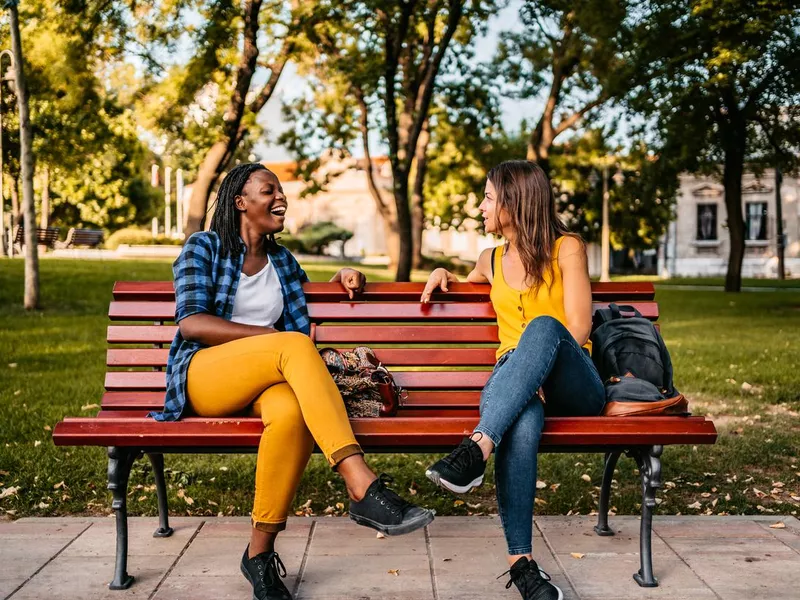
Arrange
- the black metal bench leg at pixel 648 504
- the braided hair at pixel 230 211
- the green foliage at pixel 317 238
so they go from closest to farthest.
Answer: the black metal bench leg at pixel 648 504 < the braided hair at pixel 230 211 < the green foliage at pixel 317 238

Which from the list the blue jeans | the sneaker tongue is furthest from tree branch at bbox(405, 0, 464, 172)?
the sneaker tongue

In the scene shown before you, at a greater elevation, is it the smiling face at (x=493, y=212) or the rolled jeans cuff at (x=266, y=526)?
the smiling face at (x=493, y=212)

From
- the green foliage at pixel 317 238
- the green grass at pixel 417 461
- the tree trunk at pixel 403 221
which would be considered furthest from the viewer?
the green foliage at pixel 317 238

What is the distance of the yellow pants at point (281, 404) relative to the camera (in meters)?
3.32

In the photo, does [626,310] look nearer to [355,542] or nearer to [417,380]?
[417,380]

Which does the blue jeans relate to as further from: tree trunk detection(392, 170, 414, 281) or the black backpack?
tree trunk detection(392, 170, 414, 281)

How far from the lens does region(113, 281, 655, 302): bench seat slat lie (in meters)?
4.29

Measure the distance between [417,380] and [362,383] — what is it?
2.33ft

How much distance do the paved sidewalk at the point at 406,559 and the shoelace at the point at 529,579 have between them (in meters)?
0.17

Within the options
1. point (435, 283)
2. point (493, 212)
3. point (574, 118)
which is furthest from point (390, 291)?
point (574, 118)

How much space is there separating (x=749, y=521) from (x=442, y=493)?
1.53 m

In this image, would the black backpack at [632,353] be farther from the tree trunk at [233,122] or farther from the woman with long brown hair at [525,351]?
the tree trunk at [233,122]

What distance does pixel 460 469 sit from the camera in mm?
3262

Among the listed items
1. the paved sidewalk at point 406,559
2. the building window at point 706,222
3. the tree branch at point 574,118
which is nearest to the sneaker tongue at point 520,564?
the paved sidewalk at point 406,559
